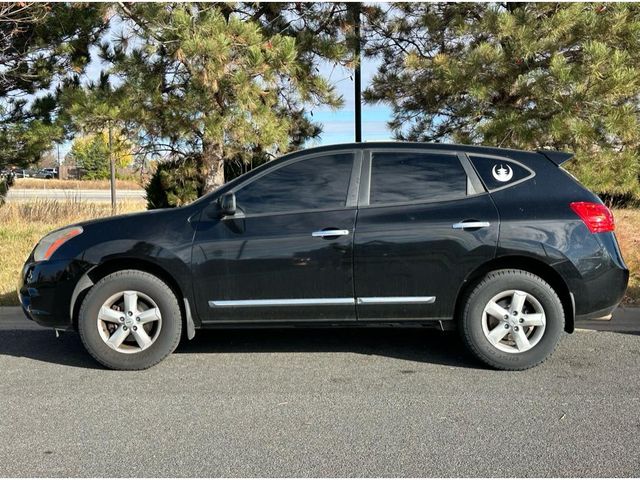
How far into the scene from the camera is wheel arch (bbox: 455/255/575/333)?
461 centimetres

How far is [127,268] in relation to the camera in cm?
475

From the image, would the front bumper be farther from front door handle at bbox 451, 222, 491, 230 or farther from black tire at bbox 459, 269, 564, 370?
black tire at bbox 459, 269, 564, 370

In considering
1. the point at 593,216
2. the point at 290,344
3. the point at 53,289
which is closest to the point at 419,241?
the point at 593,216

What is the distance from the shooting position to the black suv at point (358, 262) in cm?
454

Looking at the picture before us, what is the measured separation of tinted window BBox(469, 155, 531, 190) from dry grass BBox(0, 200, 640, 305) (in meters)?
3.02

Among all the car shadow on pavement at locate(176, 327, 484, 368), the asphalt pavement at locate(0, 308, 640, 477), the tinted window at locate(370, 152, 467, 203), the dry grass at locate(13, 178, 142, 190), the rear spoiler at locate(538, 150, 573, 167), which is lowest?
the asphalt pavement at locate(0, 308, 640, 477)

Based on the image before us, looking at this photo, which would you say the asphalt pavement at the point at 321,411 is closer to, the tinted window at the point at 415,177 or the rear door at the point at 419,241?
the rear door at the point at 419,241

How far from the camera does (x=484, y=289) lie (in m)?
4.56

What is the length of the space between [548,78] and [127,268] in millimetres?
5926

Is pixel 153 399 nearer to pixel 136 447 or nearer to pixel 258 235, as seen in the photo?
pixel 136 447

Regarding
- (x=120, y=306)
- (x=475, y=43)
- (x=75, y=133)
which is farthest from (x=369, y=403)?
(x=75, y=133)

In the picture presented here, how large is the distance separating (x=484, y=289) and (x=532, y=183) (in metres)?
0.93

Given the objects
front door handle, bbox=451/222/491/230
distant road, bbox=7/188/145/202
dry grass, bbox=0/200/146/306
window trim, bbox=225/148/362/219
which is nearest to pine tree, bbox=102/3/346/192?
dry grass, bbox=0/200/146/306

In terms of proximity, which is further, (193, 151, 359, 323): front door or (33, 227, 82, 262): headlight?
(33, 227, 82, 262): headlight
